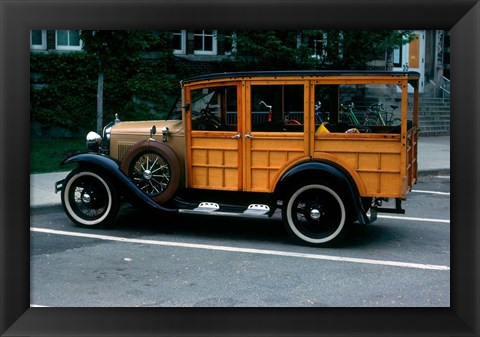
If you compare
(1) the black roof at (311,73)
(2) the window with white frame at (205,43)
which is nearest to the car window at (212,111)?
(1) the black roof at (311,73)

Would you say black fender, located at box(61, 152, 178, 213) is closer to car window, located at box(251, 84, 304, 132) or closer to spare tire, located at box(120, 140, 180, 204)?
spare tire, located at box(120, 140, 180, 204)

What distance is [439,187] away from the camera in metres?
11.3

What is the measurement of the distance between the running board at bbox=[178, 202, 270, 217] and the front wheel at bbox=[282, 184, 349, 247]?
0.27 meters

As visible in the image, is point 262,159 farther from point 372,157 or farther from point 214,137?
point 372,157

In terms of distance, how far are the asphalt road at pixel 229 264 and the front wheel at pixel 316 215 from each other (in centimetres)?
15

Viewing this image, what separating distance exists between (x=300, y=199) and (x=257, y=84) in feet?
4.41

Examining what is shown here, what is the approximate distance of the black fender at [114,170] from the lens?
764 centimetres

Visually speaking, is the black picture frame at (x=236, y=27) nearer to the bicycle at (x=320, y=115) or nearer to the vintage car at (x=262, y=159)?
the vintage car at (x=262, y=159)

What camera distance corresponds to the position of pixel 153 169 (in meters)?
7.89

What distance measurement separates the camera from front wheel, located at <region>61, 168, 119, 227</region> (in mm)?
7768

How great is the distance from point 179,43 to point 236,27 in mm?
13345

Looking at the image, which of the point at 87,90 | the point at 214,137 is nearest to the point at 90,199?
the point at 214,137
